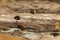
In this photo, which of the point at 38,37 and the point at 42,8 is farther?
the point at 42,8

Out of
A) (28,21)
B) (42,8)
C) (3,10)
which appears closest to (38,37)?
(28,21)

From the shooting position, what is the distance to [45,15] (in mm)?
1577

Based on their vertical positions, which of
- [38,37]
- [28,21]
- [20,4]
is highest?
[20,4]

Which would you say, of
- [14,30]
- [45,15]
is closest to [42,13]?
[45,15]

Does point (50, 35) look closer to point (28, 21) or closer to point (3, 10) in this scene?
point (28, 21)

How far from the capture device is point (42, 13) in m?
1.60

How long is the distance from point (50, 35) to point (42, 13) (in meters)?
0.23

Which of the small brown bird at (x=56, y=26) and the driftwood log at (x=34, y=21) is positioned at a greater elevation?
the driftwood log at (x=34, y=21)

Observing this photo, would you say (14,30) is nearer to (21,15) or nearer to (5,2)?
(21,15)

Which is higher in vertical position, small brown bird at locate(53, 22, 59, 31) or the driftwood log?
the driftwood log

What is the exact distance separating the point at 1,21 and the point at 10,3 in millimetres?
197

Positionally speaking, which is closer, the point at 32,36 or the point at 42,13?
the point at 32,36

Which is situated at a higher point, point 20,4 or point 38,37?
point 20,4

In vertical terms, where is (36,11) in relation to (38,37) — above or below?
above
